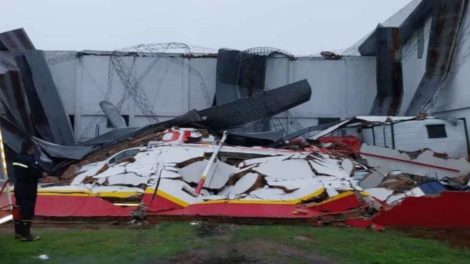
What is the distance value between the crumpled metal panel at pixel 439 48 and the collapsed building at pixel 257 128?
A: 2.3 inches

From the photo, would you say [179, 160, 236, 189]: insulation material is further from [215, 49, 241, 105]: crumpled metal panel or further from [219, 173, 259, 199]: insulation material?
[215, 49, 241, 105]: crumpled metal panel

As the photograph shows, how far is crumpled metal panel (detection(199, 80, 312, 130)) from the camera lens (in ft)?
62.3

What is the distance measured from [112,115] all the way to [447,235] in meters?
17.6

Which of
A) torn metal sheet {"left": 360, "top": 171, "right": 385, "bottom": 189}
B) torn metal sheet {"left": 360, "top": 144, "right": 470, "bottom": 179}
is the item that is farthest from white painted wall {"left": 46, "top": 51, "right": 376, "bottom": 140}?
torn metal sheet {"left": 360, "top": 171, "right": 385, "bottom": 189}

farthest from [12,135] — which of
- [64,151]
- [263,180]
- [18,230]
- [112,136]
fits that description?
[18,230]

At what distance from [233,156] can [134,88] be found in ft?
45.8

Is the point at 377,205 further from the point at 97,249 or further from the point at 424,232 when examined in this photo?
the point at 97,249

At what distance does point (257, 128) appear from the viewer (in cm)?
2186

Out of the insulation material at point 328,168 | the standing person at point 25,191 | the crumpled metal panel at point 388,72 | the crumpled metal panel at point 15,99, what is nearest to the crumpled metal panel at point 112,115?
the crumpled metal panel at point 15,99

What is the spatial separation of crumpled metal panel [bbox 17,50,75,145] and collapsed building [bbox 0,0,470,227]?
0.06 metres

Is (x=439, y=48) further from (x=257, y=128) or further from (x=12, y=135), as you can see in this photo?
(x=12, y=135)

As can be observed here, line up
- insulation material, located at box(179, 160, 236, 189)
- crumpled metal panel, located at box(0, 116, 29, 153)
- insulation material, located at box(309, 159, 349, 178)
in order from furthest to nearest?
crumpled metal panel, located at box(0, 116, 29, 153), insulation material, located at box(309, 159, 349, 178), insulation material, located at box(179, 160, 236, 189)

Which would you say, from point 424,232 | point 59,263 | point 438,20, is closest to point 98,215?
point 59,263

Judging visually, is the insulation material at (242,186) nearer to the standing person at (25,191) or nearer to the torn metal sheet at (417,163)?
the torn metal sheet at (417,163)
